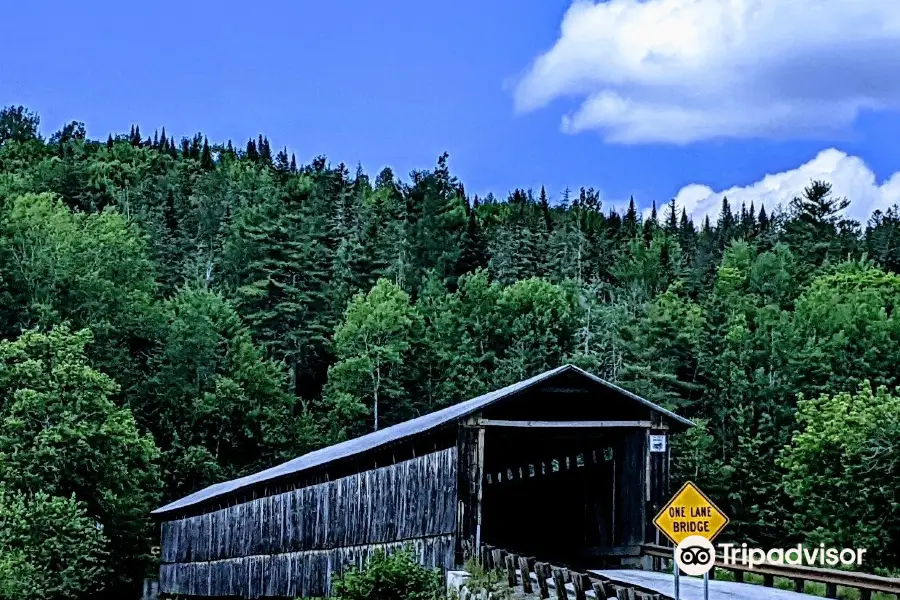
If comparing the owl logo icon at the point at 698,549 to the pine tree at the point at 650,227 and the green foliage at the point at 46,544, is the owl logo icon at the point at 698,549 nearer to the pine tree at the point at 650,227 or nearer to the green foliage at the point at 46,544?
the green foliage at the point at 46,544

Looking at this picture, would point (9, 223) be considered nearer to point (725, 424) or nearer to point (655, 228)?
point (725, 424)

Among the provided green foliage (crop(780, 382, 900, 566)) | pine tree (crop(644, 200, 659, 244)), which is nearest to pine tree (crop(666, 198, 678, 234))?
pine tree (crop(644, 200, 659, 244))

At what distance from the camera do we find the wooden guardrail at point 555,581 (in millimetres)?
16562

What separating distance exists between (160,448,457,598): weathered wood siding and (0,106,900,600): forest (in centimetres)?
383

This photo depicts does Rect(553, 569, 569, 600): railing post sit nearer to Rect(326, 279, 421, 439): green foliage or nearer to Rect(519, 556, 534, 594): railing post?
Rect(519, 556, 534, 594): railing post

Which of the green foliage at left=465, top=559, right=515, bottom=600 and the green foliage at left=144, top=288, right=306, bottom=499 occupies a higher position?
the green foliage at left=144, top=288, right=306, bottom=499

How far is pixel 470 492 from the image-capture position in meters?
24.1

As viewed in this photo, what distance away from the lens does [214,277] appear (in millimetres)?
82500

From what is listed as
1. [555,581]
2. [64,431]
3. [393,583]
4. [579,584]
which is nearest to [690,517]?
[579,584]

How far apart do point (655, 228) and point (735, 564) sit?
106 m

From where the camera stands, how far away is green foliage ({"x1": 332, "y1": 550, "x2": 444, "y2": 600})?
22844 millimetres

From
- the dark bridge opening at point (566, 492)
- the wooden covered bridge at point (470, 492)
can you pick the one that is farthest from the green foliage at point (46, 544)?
the dark bridge opening at point (566, 492)

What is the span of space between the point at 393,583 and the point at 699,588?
563 centimetres

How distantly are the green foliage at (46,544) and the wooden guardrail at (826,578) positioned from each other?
22.8 metres
